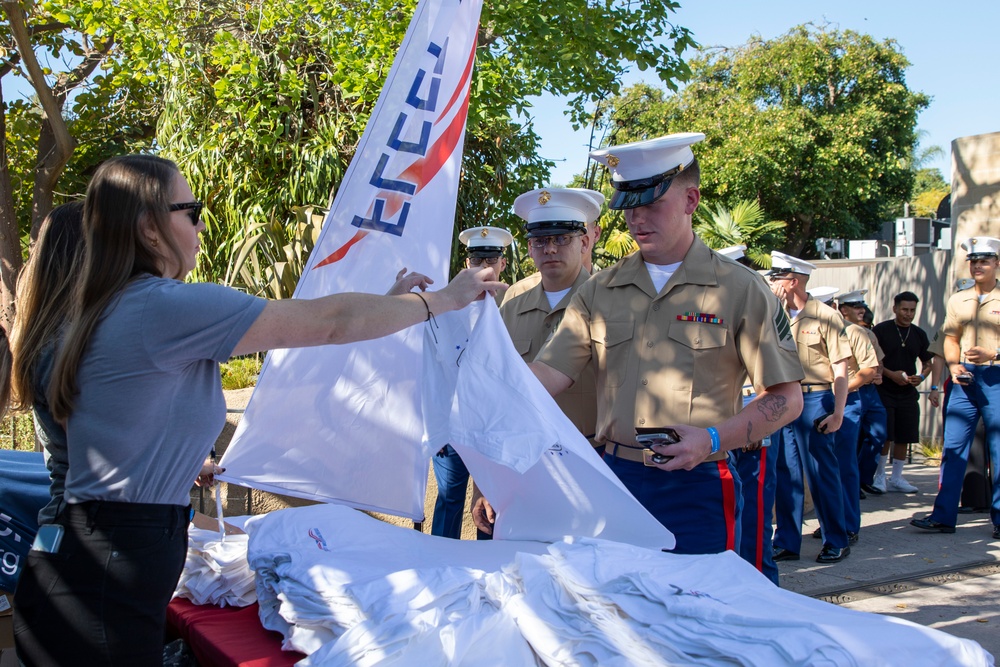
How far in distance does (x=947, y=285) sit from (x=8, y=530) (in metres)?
11.6

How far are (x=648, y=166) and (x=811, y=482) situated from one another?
3995mm

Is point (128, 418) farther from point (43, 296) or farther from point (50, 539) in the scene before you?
point (43, 296)

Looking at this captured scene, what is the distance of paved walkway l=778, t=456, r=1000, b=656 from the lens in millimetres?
5004

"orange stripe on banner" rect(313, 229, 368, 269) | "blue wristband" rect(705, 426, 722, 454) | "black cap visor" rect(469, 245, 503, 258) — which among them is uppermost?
"black cap visor" rect(469, 245, 503, 258)

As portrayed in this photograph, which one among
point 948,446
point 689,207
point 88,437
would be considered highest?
point 689,207

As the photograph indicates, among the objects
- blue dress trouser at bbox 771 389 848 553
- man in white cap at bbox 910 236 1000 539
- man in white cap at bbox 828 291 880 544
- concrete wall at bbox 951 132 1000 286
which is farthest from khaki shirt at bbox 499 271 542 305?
concrete wall at bbox 951 132 1000 286

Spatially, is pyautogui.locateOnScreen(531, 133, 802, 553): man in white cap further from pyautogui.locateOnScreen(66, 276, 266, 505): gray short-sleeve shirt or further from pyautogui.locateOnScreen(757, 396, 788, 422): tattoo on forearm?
pyautogui.locateOnScreen(66, 276, 266, 505): gray short-sleeve shirt

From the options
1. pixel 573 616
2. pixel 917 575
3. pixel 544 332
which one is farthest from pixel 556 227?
pixel 917 575

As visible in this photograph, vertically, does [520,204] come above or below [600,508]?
above

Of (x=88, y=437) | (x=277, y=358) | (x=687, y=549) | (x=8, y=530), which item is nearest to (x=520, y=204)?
(x=277, y=358)

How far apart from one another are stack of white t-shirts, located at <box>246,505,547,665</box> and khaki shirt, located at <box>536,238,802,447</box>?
24.5 inches

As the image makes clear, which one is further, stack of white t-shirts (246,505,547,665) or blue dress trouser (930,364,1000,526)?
blue dress trouser (930,364,1000,526)

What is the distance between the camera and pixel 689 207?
3330mm

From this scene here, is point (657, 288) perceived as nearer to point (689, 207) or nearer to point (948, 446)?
point (689, 207)
